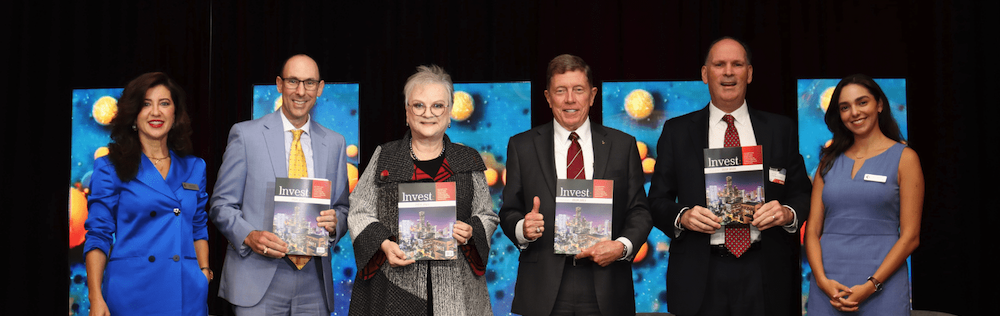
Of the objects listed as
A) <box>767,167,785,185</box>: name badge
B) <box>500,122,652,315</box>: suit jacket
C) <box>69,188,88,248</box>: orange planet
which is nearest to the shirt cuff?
<box>767,167,785,185</box>: name badge

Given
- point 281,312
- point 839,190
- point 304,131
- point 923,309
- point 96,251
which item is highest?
point 304,131

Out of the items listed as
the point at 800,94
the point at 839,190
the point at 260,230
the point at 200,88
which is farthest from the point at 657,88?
the point at 200,88

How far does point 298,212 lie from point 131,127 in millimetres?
849

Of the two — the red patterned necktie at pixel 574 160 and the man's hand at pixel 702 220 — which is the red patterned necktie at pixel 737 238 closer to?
the man's hand at pixel 702 220

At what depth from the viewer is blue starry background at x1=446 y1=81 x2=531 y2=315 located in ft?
14.5

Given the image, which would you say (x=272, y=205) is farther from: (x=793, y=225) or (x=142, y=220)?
(x=793, y=225)

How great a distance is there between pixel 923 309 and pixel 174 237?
190 inches

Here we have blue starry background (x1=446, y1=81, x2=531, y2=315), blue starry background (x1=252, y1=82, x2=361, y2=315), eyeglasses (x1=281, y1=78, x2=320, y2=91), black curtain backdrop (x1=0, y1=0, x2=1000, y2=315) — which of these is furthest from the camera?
blue starry background (x1=252, y1=82, x2=361, y2=315)

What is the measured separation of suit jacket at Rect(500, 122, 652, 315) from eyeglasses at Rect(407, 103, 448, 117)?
39 cm

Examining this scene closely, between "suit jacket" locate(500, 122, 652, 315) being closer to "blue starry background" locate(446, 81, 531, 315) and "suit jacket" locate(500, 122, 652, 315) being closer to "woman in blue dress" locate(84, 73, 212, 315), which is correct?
"woman in blue dress" locate(84, 73, 212, 315)

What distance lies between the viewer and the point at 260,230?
241cm

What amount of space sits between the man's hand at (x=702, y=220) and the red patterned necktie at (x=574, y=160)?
44 cm

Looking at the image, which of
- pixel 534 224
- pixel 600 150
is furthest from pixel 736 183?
pixel 534 224

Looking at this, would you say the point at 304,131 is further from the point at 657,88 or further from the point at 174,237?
the point at 657,88
